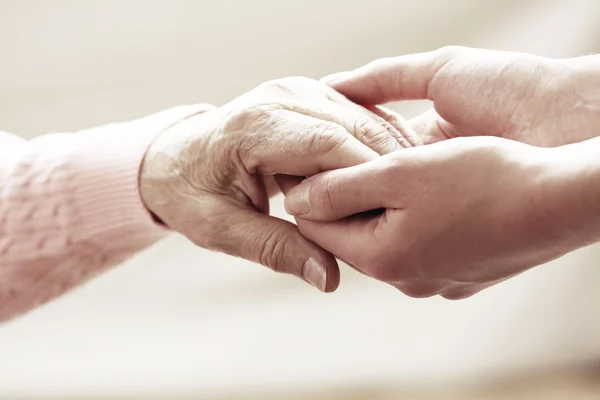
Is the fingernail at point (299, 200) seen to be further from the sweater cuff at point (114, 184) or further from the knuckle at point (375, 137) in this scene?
the sweater cuff at point (114, 184)

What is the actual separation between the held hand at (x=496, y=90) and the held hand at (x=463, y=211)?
23 cm

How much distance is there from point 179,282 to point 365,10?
0.72 metres

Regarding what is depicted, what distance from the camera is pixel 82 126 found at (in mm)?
1486

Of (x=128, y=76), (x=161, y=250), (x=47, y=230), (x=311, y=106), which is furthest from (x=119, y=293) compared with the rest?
(x=311, y=106)

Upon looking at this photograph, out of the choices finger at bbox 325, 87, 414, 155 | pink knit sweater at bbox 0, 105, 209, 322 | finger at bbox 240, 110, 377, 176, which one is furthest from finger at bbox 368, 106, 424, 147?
pink knit sweater at bbox 0, 105, 209, 322

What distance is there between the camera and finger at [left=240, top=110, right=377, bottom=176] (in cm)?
81

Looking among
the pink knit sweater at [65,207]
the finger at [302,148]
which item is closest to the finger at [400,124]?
the finger at [302,148]

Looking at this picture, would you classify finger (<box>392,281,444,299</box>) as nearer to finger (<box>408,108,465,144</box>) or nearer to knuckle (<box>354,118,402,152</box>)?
knuckle (<box>354,118,402,152</box>)

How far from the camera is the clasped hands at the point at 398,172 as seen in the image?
65 centimetres

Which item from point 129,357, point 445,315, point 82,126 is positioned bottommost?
point 129,357

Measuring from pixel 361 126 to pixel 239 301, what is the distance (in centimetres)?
76

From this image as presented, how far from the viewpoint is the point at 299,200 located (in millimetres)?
830

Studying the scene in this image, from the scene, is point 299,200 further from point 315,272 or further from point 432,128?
point 432,128

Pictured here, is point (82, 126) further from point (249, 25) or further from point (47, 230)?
point (47, 230)
